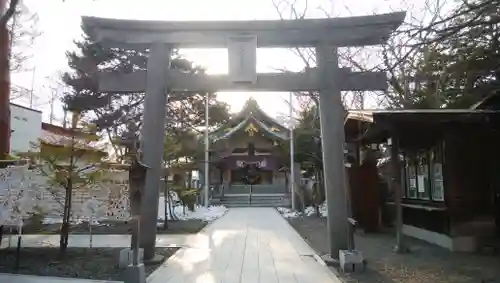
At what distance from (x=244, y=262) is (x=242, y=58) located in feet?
13.0

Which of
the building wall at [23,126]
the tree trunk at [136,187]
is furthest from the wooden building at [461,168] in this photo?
the building wall at [23,126]

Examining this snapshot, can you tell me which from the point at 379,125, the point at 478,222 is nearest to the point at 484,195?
the point at 478,222

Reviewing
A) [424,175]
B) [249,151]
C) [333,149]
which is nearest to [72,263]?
[333,149]

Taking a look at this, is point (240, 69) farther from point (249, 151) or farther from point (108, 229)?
point (249, 151)

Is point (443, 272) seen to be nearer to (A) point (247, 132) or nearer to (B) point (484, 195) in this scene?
(B) point (484, 195)

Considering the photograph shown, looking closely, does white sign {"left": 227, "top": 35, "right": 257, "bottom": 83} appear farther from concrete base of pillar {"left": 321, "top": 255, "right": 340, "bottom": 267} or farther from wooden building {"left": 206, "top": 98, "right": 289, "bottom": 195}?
wooden building {"left": 206, "top": 98, "right": 289, "bottom": 195}

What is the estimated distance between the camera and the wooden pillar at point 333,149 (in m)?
8.51

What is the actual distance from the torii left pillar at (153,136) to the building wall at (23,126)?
51.3 ft

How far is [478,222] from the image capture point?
32.1 feet

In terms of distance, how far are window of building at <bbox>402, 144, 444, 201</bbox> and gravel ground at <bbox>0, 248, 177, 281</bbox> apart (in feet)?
20.9

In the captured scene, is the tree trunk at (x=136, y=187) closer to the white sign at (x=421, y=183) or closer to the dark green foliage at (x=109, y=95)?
the white sign at (x=421, y=183)

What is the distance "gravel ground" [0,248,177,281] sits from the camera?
741cm

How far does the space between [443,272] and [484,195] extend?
313cm

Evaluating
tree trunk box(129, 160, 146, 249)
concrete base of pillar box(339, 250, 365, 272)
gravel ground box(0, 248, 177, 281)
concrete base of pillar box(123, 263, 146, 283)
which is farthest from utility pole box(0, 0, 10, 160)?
concrete base of pillar box(339, 250, 365, 272)
